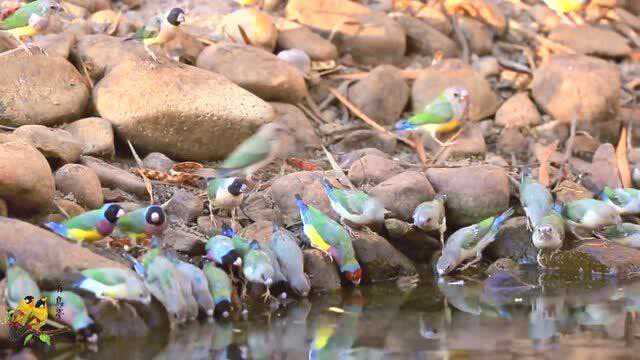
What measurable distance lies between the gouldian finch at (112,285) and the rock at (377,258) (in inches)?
86.1

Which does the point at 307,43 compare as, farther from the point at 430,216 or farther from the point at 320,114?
the point at 430,216

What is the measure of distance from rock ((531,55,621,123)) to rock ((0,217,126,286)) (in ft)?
21.3

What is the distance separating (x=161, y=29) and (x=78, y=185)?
2474 millimetres

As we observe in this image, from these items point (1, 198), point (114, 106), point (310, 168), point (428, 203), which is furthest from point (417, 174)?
point (1, 198)

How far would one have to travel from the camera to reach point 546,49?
13.2 m

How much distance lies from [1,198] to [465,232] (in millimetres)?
3633

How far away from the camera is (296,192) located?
8.98 m

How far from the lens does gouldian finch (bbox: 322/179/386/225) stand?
8.42 m

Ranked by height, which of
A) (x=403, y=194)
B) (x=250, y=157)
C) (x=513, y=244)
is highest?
(x=250, y=157)

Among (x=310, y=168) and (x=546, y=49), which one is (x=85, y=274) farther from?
(x=546, y=49)

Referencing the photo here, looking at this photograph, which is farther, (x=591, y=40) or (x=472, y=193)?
(x=591, y=40)

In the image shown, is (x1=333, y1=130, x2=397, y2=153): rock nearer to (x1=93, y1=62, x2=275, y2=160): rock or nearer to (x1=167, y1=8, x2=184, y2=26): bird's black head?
(x1=93, y1=62, x2=275, y2=160): rock

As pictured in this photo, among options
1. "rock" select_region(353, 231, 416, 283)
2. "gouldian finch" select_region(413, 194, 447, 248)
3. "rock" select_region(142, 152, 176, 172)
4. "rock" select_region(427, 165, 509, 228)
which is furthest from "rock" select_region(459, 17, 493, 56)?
"rock" select_region(353, 231, 416, 283)

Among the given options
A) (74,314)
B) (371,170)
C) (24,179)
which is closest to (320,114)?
(371,170)
